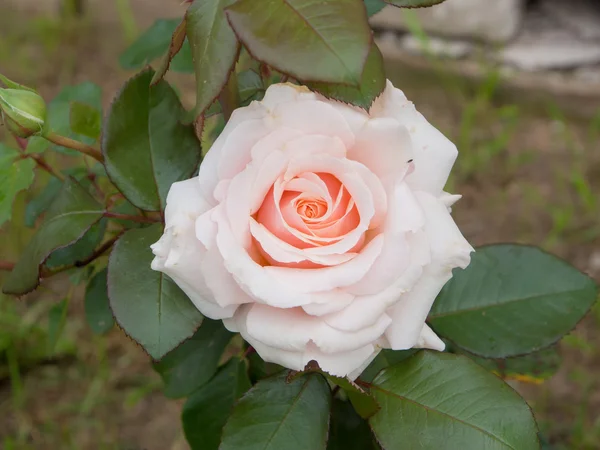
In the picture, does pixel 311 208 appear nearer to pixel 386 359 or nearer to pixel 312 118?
pixel 312 118

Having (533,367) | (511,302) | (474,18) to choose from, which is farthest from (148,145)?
(474,18)

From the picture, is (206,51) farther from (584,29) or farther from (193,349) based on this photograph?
(584,29)

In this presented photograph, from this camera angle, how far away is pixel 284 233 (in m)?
0.44

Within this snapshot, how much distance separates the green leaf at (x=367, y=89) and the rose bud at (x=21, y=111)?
198mm

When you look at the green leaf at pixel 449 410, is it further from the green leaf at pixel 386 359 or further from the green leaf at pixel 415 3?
the green leaf at pixel 415 3

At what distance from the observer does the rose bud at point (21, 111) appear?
469 millimetres

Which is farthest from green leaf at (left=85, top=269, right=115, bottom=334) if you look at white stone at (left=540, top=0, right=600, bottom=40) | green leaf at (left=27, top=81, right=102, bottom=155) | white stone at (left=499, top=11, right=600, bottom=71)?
white stone at (left=540, top=0, right=600, bottom=40)

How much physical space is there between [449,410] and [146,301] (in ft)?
0.75

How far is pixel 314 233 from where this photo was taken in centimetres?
45

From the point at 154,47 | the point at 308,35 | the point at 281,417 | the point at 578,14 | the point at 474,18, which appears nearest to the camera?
the point at 308,35

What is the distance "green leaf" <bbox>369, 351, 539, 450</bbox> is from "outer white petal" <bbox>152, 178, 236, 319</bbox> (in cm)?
14

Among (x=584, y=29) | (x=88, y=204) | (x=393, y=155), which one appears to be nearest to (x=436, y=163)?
(x=393, y=155)

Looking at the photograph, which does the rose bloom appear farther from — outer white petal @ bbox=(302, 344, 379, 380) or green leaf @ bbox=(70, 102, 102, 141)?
green leaf @ bbox=(70, 102, 102, 141)

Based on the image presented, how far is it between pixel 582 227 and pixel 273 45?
1.47m
